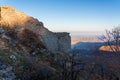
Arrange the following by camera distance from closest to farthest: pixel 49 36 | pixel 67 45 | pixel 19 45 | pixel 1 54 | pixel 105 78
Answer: pixel 1 54 < pixel 19 45 < pixel 49 36 < pixel 67 45 < pixel 105 78

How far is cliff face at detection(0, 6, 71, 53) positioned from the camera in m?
27.3

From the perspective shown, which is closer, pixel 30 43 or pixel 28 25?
pixel 30 43

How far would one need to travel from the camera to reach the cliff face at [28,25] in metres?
27.3

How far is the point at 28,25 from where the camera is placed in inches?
1097

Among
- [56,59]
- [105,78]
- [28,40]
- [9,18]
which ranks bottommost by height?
[105,78]

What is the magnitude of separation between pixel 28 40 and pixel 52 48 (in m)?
3.08

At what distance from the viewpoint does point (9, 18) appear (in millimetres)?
27484

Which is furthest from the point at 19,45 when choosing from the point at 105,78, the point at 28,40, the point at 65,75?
the point at 105,78

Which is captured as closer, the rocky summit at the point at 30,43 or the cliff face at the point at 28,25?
the rocky summit at the point at 30,43

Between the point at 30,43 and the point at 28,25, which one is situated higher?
the point at 28,25

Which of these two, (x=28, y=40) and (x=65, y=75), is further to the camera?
(x=28, y=40)

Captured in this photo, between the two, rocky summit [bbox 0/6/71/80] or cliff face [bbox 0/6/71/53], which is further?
cliff face [bbox 0/6/71/53]

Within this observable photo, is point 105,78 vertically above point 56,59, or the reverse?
point 56,59

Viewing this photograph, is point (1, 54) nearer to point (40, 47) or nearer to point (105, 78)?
point (40, 47)
